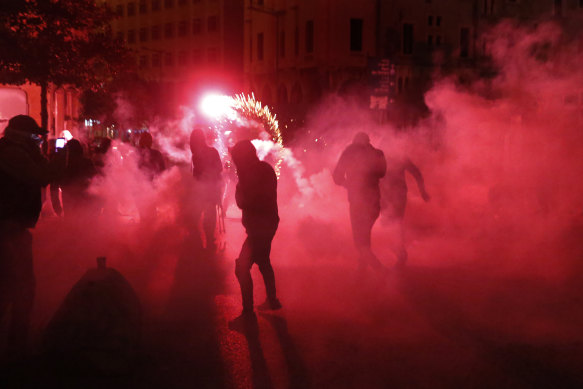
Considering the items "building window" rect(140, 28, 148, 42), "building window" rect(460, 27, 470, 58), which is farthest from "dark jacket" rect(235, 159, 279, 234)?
"building window" rect(140, 28, 148, 42)

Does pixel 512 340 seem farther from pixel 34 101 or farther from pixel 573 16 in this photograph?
pixel 34 101

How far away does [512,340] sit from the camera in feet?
18.3

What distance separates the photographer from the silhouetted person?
11.1 meters

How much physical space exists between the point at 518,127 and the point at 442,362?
12.6 meters

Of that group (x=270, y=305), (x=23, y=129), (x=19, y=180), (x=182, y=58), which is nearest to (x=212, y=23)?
(x=182, y=58)

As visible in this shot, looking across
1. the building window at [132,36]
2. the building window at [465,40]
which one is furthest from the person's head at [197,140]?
the building window at [132,36]

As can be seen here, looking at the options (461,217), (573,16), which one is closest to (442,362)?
(461,217)

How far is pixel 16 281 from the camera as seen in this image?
5.10 meters

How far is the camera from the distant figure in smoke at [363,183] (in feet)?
25.8

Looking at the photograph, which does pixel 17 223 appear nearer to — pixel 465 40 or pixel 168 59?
pixel 465 40

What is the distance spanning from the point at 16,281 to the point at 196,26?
207 ft

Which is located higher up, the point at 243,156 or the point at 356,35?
the point at 356,35

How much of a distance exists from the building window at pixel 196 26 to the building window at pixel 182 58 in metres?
2.53

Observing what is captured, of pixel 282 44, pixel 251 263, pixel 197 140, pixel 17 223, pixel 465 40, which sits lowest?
pixel 251 263
